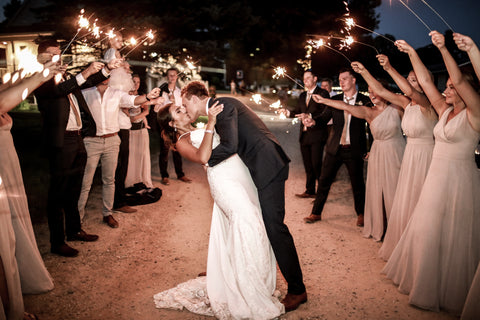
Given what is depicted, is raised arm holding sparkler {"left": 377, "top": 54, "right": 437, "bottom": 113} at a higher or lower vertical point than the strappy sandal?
higher

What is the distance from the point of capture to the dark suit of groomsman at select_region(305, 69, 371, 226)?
5.56 meters

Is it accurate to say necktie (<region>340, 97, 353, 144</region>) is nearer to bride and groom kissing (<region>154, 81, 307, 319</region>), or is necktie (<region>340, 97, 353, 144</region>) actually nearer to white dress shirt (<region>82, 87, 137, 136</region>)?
bride and groom kissing (<region>154, 81, 307, 319</region>)

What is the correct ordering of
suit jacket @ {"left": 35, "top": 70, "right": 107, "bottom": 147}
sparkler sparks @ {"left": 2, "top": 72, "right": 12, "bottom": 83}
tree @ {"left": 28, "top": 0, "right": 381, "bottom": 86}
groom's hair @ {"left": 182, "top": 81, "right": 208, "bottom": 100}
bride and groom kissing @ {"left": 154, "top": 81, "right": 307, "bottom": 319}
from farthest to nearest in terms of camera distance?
1. tree @ {"left": 28, "top": 0, "right": 381, "bottom": 86}
2. suit jacket @ {"left": 35, "top": 70, "right": 107, "bottom": 147}
3. groom's hair @ {"left": 182, "top": 81, "right": 208, "bottom": 100}
4. bride and groom kissing @ {"left": 154, "top": 81, "right": 307, "bottom": 319}
5. sparkler sparks @ {"left": 2, "top": 72, "right": 12, "bottom": 83}

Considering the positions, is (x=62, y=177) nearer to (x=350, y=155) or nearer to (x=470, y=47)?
(x=350, y=155)

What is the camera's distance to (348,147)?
18.4 feet

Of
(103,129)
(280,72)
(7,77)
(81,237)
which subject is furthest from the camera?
(103,129)

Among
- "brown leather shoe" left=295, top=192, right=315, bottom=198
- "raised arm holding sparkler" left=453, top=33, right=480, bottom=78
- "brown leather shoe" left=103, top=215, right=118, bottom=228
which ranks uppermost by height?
"raised arm holding sparkler" left=453, top=33, right=480, bottom=78

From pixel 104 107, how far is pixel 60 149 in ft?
3.59

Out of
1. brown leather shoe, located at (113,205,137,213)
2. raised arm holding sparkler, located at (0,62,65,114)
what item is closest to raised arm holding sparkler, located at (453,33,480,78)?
raised arm holding sparkler, located at (0,62,65,114)

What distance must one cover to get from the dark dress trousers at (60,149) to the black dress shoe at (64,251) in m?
0.05

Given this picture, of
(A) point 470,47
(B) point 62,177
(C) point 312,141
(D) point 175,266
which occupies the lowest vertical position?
(D) point 175,266

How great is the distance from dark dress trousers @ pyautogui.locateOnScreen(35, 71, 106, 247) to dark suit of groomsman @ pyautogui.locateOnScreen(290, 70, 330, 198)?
3807 mm

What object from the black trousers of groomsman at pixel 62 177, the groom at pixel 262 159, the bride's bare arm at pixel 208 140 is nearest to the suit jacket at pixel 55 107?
the black trousers of groomsman at pixel 62 177

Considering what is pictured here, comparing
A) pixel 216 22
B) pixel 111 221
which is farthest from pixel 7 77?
pixel 216 22
